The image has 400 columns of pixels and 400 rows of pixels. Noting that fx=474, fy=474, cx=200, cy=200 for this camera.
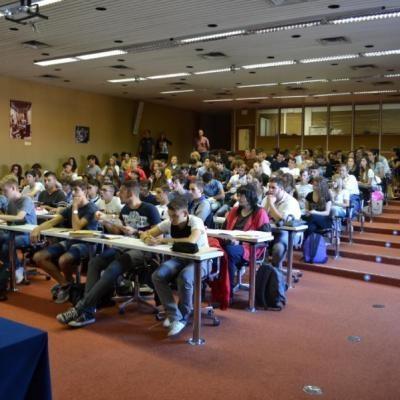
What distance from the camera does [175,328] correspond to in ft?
13.4

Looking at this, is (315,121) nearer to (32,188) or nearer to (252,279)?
(32,188)

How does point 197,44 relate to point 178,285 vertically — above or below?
above

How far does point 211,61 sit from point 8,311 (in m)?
6.84

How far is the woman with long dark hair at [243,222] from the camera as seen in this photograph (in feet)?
15.8

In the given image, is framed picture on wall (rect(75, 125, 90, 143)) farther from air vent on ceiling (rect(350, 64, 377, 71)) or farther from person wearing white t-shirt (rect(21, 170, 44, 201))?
air vent on ceiling (rect(350, 64, 377, 71))

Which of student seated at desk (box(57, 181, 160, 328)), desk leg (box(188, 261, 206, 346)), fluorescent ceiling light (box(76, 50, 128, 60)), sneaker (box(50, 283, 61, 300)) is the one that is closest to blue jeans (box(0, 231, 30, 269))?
sneaker (box(50, 283, 61, 300))

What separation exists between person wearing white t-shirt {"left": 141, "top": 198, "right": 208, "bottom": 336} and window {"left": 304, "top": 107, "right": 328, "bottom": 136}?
46.6 ft

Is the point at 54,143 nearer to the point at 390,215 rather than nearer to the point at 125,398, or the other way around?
the point at 390,215

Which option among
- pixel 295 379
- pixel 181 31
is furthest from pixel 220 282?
pixel 181 31

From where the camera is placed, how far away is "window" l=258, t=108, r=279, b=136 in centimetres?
1841

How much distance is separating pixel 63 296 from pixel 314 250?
3452 millimetres

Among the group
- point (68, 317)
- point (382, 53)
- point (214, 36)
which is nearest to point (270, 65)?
point (382, 53)

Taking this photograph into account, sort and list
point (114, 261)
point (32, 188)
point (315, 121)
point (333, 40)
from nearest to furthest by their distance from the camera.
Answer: point (114, 261), point (333, 40), point (32, 188), point (315, 121)

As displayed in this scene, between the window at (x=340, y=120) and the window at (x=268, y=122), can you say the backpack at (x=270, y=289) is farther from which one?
the window at (x=268, y=122)
